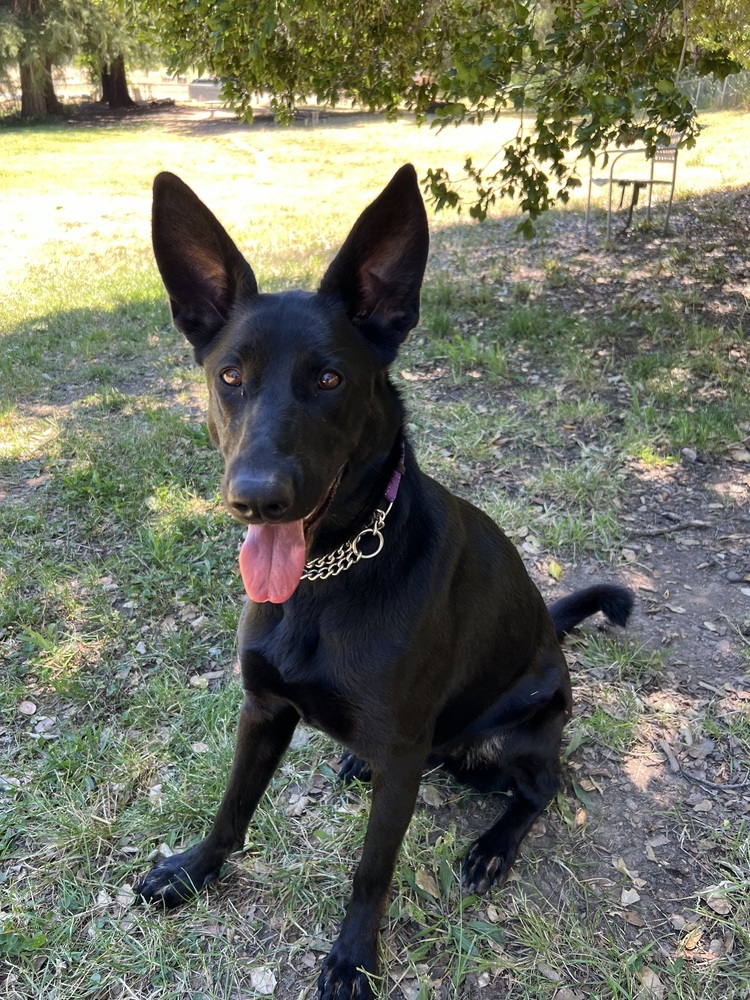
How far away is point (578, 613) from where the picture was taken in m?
2.92

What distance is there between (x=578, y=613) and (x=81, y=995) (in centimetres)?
206

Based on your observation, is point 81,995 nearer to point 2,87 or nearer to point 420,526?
point 420,526

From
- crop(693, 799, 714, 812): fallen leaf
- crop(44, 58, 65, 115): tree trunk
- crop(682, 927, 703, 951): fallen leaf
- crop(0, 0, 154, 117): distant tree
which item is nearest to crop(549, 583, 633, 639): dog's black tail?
crop(693, 799, 714, 812): fallen leaf

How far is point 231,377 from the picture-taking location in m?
1.92

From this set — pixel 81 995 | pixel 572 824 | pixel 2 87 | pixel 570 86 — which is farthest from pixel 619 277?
pixel 2 87

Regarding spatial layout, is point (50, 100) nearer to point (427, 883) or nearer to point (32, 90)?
point (32, 90)

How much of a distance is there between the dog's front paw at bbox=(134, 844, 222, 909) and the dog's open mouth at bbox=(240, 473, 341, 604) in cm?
104

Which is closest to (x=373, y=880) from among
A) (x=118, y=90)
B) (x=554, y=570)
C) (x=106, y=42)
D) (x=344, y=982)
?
(x=344, y=982)

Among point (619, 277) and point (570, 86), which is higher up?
point (570, 86)

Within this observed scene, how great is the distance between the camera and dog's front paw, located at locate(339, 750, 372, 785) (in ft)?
8.65

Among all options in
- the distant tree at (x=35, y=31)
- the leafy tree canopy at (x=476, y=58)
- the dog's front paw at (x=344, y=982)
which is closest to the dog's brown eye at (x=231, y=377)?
the dog's front paw at (x=344, y=982)

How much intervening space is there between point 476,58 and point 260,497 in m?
3.62

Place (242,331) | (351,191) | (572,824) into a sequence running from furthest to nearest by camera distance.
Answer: (351,191) → (572,824) → (242,331)

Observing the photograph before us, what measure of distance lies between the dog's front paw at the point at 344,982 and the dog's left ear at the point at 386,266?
168cm
